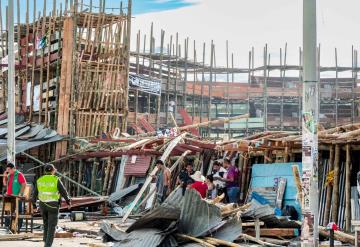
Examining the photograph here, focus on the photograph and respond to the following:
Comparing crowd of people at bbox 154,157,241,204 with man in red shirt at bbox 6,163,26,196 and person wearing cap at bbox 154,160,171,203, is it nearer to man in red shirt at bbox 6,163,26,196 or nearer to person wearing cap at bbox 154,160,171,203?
person wearing cap at bbox 154,160,171,203

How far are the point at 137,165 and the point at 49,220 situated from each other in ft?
41.3

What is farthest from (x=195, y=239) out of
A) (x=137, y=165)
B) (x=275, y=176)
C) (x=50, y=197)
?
(x=137, y=165)

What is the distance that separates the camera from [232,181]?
21891 mm

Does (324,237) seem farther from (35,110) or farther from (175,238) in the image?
(35,110)

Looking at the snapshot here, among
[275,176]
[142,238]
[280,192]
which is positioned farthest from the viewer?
[275,176]

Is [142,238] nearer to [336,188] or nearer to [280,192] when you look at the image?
[336,188]

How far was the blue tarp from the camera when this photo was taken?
20.9 metres

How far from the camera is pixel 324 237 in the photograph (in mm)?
16531

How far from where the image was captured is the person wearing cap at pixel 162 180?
21.7 metres

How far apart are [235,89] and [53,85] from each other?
31.7 metres

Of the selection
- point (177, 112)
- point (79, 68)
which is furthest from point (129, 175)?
point (177, 112)

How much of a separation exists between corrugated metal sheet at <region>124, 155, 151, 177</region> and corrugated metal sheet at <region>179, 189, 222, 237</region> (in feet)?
Result: 39.6

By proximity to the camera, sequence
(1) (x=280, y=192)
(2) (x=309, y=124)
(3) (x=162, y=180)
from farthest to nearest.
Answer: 1. (3) (x=162, y=180)
2. (1) (x=280, y=192)
3. (2) (x=309, y=124)

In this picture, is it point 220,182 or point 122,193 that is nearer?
point 220,182
